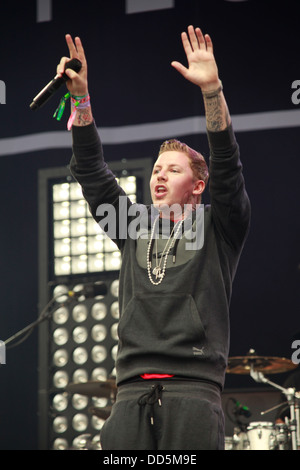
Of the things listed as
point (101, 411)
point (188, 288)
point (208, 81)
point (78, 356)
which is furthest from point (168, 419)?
point (78, 356)

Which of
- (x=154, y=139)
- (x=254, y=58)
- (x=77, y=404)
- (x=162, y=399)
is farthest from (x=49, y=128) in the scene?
(x=162, y=399)

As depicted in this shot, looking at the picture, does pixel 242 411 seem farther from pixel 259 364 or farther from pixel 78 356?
pixel 78 356

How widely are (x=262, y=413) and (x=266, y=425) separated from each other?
4.5 inches

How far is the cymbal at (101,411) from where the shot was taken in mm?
4516

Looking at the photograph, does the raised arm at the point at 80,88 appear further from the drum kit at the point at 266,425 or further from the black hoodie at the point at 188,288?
the drum kit at the point at 266,425

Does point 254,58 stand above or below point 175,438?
above

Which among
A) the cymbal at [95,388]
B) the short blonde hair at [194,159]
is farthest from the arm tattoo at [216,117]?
the cymbal at [95,388]

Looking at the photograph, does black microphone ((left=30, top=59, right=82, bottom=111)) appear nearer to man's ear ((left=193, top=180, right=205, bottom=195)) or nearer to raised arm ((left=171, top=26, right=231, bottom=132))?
raised arm ((left=171, top=26, right=231, bottom=132))

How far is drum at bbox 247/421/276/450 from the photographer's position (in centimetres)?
432

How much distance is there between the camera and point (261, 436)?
4383 mm

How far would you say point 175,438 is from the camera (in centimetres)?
176
